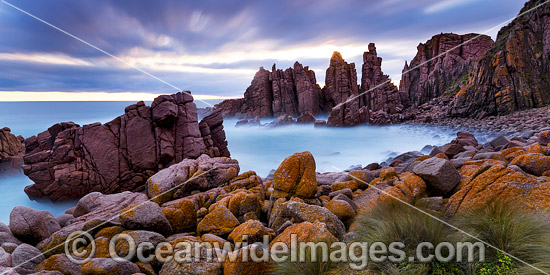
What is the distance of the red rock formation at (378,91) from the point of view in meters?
64.0

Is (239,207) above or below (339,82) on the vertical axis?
below

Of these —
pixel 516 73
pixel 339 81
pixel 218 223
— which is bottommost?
pixel 218 223

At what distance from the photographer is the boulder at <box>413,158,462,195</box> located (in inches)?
208

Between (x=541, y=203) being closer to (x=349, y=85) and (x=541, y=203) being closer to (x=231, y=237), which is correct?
(x=231, y=237)

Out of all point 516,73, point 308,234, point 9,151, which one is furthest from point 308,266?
point 516,73

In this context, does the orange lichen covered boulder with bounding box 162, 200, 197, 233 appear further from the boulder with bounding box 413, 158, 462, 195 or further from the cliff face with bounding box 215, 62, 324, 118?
the cliff face with bounding box 215, 62, 324, 118

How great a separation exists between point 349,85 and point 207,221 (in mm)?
79991

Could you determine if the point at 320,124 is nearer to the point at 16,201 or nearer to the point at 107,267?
the point at 16,201

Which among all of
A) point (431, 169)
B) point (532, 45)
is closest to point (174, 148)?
point (431, 169)

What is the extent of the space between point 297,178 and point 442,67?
281 feet

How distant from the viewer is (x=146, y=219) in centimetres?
491

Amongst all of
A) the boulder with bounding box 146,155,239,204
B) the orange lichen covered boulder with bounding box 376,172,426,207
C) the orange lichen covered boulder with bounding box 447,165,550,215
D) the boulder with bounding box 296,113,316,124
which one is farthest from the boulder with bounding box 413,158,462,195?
the boulder with bounding box 296,113,316,124

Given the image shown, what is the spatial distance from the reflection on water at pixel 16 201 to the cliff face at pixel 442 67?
72437 millimetres

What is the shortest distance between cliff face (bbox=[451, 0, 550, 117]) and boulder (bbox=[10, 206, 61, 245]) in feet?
146
